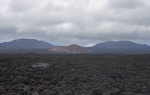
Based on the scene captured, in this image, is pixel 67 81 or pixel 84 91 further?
pixel 67 81

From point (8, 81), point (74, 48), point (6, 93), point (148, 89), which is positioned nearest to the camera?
point (6, 93)

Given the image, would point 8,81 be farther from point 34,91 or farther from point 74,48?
point 74,48

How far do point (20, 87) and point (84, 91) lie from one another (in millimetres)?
2704

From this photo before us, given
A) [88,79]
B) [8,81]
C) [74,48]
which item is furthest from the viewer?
[74,48]

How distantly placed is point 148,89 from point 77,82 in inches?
137

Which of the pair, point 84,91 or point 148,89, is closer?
point 84,91

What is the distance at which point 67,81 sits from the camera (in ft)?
49.6

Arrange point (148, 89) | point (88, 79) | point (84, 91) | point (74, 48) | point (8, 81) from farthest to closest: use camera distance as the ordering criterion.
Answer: point (74, 48) → point (88, 79) → point (8, 81) → point (148, 89) → point (84, 91)

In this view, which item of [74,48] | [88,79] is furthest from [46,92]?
[74,48]

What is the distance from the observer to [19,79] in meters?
15.0

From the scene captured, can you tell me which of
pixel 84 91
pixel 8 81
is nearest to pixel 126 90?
pixel 84 91

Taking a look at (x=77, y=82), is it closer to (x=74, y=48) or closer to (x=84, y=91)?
(x=84, y=91)

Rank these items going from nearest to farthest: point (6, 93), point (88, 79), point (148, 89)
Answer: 1. point (6, 93)
2. point (148, 89)
3. point (88, 79)

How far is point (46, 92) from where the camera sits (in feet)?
39.5
